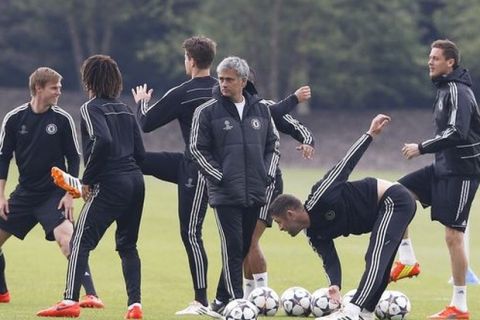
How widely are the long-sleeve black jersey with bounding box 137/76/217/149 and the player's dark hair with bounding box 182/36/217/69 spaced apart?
18 centimetres

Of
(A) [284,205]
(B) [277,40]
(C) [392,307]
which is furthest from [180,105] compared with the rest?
(B) [277,40]

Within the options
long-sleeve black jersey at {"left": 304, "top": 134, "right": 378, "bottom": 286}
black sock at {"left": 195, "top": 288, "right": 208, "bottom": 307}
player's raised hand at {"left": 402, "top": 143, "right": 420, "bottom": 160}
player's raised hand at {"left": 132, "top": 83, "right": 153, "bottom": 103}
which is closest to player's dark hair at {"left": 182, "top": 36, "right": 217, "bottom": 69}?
player's raised hand at {"left": 132, "top": 83, "right": 153, "bottom": 103}

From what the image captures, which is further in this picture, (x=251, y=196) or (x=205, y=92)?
(x=205, y=92)

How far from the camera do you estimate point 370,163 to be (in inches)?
2395

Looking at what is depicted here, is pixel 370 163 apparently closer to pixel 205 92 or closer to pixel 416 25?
pixel 416 25

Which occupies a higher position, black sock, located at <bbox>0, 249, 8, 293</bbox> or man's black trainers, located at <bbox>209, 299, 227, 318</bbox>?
black sock, located at <bbox>0, 249, 8, 293</bbox>

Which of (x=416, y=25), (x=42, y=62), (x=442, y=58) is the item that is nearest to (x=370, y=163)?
(x=416, y=25)

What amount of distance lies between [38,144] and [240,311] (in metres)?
3.16

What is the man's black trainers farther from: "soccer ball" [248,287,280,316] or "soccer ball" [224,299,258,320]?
"soccer ball" [224,299,258,320]

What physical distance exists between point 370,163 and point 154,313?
47.2m

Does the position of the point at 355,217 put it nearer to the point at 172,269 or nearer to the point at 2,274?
the point at 2,274

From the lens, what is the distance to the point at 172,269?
69.8 ft

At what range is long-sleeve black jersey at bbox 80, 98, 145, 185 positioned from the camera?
42.6 feet

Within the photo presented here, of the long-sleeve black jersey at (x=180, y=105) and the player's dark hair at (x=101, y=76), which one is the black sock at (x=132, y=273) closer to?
the long-sleeve black jersey at (x=180, y=105)
